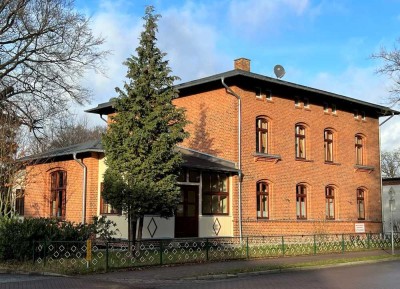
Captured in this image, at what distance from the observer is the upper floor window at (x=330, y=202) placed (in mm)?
28703

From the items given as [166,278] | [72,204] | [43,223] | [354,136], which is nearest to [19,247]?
[43,223]

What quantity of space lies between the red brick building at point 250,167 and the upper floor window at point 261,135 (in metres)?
0.05

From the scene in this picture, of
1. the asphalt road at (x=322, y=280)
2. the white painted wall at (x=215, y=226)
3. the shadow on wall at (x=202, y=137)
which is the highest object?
the shadow on wall at (x=202, y=137)

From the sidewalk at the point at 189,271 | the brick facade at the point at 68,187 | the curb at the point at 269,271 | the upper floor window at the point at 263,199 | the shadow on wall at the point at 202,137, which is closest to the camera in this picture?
the sidewalk at the point at 189,271

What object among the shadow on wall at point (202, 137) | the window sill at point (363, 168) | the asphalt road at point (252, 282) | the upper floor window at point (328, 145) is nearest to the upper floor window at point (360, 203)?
the window sill at point (363, 168)

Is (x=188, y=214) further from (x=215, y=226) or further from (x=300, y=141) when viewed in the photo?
(x=300, y=141)

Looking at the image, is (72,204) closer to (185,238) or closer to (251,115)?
(185,238)

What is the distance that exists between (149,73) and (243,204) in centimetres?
937

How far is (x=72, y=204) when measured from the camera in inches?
980

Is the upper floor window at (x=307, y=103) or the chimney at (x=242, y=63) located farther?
the upper floor window at (x=307, y=103)

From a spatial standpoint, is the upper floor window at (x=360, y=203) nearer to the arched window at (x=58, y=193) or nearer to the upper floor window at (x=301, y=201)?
→ the upper floor window at (x=301, y=201)

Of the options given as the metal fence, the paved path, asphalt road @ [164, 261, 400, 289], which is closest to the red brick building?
the metal fence

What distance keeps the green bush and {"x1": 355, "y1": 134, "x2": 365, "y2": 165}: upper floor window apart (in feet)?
62.6

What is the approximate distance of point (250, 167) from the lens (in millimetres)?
24578
